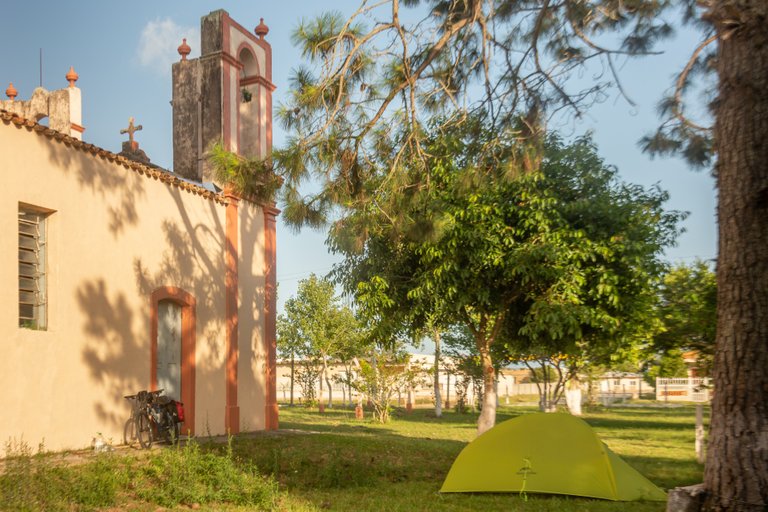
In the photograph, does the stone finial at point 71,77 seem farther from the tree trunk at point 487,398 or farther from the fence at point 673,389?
the fence at point 673,389

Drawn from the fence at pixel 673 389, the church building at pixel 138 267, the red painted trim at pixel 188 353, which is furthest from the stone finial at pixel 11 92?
the fence at pixel 673 389

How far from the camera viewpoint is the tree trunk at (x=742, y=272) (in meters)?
5.66

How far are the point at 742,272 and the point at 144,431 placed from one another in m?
9.07

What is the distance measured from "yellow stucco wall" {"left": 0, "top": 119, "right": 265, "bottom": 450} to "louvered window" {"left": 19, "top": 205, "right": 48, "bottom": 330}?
0.11 meters

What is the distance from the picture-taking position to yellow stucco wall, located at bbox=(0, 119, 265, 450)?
9.99 meters

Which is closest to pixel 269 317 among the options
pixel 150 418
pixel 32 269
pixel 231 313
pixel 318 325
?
pixel 231 313

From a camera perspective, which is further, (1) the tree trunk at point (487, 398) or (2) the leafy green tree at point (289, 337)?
(2) the leafy green tree at point (289, 337)

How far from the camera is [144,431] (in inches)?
463

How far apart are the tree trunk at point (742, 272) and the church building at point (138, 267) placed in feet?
17.4

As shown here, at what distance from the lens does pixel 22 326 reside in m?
10.3

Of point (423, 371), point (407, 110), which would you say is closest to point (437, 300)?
point (407, 110)

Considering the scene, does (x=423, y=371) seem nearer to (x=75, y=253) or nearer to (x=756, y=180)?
(x=75, y=253)

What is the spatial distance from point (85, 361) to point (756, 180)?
9.10 metres

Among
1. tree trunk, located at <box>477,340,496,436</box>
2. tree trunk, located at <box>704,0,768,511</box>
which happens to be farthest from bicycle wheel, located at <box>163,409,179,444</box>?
tree trunk, located at <box>704,0,768,511</box>
